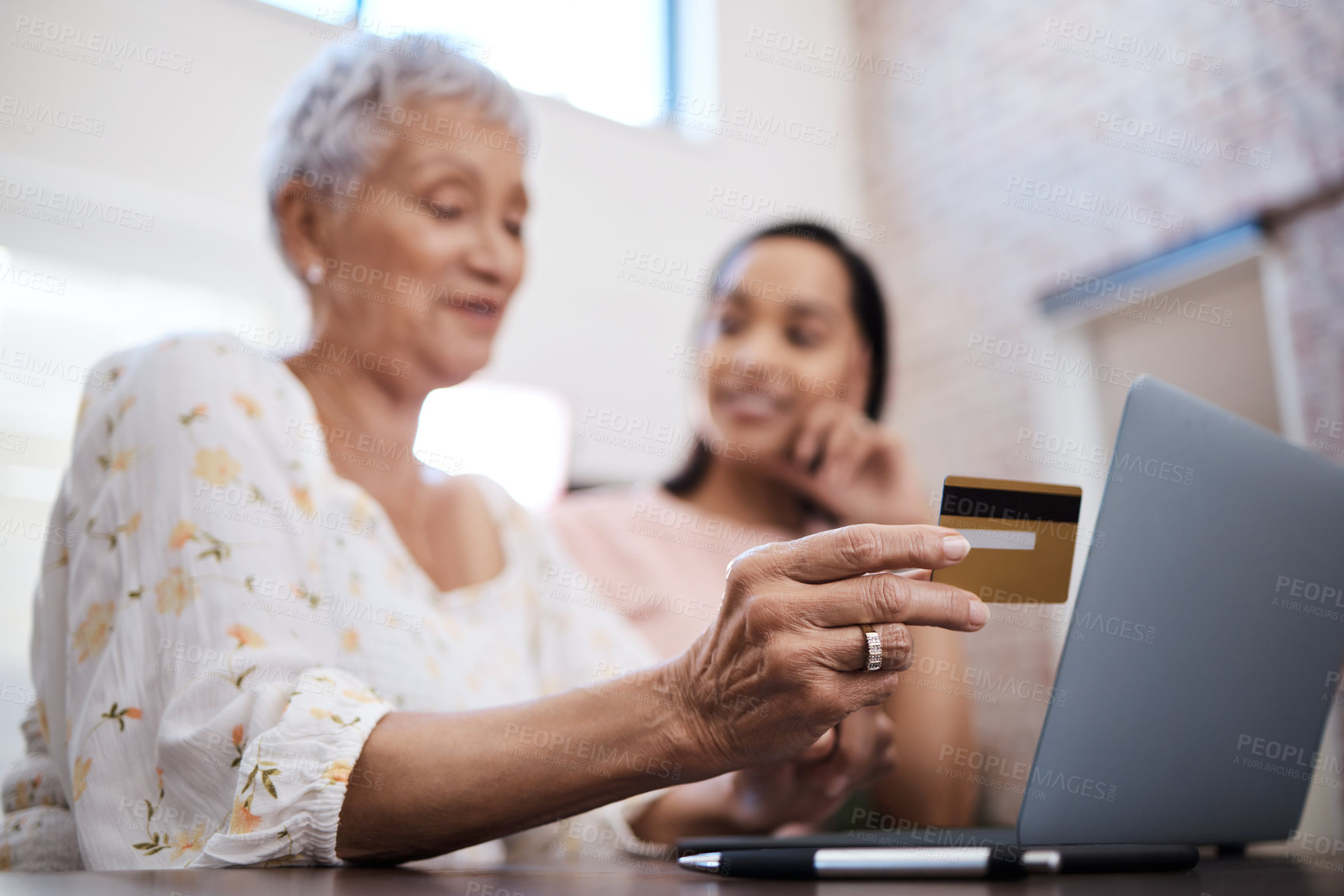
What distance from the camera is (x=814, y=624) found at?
24.0 inches

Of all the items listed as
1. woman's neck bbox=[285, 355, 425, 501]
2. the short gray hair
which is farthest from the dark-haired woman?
the short gray hair

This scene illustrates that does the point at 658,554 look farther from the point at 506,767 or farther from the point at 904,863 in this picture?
the point at 904,863

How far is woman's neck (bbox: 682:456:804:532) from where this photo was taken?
7.23ft

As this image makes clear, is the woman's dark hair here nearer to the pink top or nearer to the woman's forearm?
the pink top

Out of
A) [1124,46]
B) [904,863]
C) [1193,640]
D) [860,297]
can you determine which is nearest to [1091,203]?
[1124,46]

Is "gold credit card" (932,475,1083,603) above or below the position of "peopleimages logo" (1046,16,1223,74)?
below

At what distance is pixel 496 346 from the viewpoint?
3.02 meters

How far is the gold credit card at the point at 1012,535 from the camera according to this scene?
0.61m

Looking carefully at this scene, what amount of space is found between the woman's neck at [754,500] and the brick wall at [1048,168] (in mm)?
1484

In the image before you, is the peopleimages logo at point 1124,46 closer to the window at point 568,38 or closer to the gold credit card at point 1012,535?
the window at point 568,38

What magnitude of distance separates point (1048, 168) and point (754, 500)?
2.17m

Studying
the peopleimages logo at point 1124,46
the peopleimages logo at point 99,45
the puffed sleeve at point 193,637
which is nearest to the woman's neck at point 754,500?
the puffed sleeve at point 193,637

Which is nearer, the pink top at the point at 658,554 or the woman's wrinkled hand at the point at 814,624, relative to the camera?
the woman's wrinkled hand at the point at 814,624

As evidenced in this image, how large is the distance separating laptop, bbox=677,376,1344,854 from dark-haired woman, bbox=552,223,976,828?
0.97m
